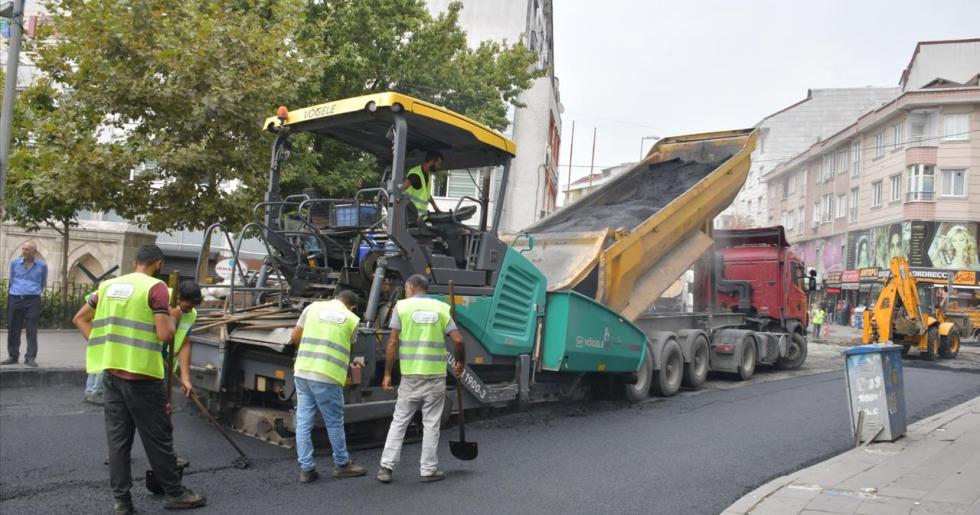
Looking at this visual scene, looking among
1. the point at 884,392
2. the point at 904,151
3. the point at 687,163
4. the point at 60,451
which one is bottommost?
the point at 60,451

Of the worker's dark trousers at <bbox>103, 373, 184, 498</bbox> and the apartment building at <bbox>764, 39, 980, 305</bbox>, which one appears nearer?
the worker's dark trousers at <bbox>103, 373, 184, 498</bbox>

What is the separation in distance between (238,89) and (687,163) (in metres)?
6.54

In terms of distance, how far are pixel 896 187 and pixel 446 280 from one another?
3541 cm

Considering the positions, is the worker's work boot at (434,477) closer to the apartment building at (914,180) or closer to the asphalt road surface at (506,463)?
the asphalt road surface at (506,463)

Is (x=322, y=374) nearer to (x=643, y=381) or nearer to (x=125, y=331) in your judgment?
(x=125, y=331)

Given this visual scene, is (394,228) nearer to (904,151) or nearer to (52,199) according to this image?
(52,199)

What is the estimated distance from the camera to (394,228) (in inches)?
251

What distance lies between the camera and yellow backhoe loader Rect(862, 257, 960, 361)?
62.4 ft

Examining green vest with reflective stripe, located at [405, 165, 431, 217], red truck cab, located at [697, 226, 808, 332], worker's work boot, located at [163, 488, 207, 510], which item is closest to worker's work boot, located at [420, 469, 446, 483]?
worker's work boot, located at [163, 488, 207, 510]

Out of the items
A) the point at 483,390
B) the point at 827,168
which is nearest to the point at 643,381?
the point at 483,390

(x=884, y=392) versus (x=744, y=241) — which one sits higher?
(x=744, y=241)

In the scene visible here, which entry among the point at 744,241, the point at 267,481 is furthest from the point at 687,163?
the point at 267,481

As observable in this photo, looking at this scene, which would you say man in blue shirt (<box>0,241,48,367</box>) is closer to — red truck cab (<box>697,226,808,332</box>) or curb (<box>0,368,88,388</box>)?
curb (<box>0,368,88,388</box>)

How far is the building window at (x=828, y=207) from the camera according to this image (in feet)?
139
